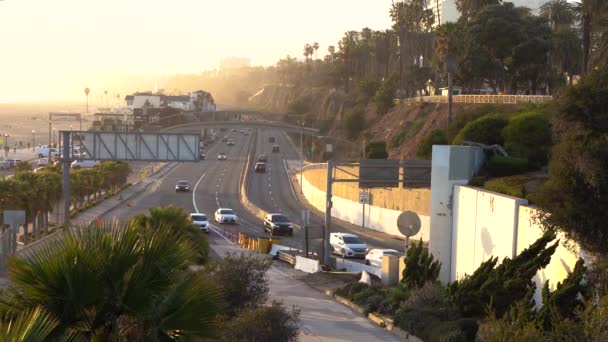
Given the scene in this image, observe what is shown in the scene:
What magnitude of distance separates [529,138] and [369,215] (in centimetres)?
2824

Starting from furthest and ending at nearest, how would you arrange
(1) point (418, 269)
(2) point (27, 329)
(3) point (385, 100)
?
(3) point (385, 100)
(1) point (418, 269)
(2) point (27, 329)

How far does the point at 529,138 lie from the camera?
36.4 meters

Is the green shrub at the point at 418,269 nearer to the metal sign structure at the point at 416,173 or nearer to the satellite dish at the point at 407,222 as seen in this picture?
the satellite dish at the point at 407,222

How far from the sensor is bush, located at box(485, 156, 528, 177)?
99.3 feet

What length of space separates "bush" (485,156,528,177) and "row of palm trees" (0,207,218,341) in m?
21.9

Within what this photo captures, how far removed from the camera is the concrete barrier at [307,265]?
123 feet

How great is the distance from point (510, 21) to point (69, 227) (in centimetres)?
8040

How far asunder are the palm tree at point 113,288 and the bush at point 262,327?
5734 mm

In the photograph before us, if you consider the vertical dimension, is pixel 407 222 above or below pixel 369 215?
above

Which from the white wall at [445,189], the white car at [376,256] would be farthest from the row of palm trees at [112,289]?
the white car at [376,256]

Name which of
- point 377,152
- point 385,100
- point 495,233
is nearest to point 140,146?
point 495,233

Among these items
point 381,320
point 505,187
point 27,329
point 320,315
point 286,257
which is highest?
point 27,329

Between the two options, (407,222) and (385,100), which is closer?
(407,222)

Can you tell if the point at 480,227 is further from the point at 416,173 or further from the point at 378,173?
the point at 378,173
